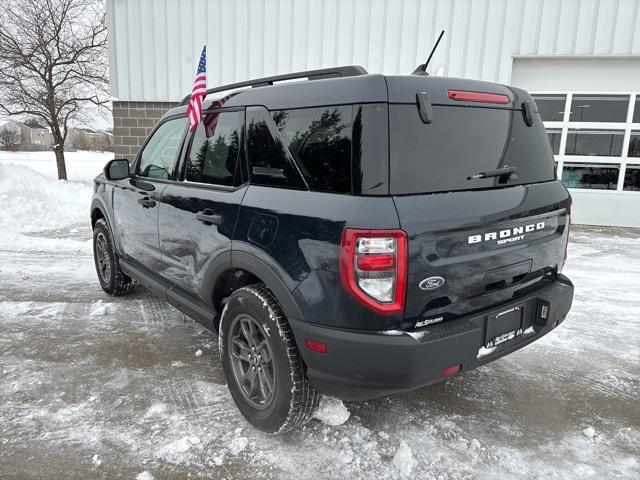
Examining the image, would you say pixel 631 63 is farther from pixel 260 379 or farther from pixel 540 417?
pixel 260 379

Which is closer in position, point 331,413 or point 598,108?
point 331,413

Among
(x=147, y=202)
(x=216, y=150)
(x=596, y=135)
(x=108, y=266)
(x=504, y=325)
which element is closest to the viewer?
(x=504, y=325)

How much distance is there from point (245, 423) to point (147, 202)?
1.85 metres

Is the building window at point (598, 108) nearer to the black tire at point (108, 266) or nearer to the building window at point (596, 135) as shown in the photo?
the building window at point (596, 135)

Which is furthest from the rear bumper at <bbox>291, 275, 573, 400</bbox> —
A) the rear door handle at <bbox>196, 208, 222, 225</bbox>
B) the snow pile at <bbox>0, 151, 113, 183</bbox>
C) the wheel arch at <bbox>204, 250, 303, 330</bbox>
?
the snow pile at <bbox>0, 151, 113, 183</bbox>

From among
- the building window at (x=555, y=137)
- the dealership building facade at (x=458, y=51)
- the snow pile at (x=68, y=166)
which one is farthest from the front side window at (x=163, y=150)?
the snow pile at (x=68, y=166)

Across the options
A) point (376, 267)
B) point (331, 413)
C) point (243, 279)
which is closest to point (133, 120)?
point (243, 279)

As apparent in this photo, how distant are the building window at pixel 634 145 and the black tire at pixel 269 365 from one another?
32.5 feet

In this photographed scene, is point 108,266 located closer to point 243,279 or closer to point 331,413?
point 243,279

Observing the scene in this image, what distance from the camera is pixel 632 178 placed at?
959cm

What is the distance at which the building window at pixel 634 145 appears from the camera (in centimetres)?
945

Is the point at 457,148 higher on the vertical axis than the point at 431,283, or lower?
higher

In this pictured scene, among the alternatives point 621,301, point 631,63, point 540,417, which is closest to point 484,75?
point 631,63

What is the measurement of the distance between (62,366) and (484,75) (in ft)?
29.7
